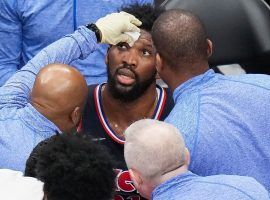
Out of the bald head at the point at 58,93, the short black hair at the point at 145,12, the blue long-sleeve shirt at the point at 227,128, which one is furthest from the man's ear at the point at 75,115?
the short black hair at the point at 145,12

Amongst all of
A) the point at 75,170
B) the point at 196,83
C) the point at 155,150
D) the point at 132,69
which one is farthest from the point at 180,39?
the point at 75,170

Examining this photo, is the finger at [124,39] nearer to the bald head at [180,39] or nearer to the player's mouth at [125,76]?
the player's mouth at [125,76]

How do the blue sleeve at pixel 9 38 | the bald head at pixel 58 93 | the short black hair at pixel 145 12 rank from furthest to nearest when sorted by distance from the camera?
the blue sleeve at pixel 9 38 < the short black hair at pixel 145 12 < the bald head at pixel 58 93

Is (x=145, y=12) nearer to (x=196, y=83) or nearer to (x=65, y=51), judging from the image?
(x=65, y=51)

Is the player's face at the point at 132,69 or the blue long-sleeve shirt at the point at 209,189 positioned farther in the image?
the player's face at the point at 132,69

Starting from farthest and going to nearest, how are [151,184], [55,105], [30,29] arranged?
[30,29] < [55,105] < [151,184]

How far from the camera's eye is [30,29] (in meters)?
2.85

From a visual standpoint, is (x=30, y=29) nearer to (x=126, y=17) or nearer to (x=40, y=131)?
(x=126, y=17)

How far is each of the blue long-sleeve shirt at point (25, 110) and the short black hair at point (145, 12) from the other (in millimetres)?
281

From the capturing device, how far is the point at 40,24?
2.85m

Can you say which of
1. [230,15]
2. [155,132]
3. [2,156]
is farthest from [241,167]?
[230,15]

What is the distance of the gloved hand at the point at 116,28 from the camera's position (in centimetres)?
247

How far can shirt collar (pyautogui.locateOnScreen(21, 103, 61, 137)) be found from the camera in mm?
1937

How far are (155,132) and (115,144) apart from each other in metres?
0.84
